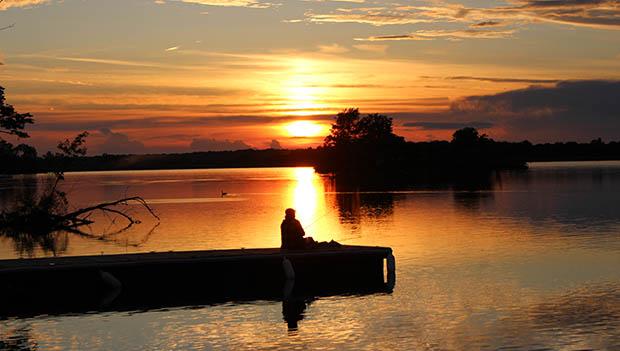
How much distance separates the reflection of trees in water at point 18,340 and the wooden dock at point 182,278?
2846 millimetres

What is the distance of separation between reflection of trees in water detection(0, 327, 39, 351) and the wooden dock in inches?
112

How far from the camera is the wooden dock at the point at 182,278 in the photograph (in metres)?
30.2

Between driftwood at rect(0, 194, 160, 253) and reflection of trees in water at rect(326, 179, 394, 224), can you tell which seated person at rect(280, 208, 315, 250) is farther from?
reflection of trees in water at rect(326, 179, 394, 224)

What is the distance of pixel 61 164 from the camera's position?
62469 mm

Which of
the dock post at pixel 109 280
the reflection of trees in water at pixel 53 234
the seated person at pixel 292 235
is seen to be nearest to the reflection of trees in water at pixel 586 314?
the seated person at pixel 292 235

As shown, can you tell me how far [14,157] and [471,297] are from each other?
3941 centimetres

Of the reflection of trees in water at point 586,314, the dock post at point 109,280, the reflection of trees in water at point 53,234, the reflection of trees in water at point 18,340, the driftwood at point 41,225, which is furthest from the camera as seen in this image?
the driftwood at point 41,225

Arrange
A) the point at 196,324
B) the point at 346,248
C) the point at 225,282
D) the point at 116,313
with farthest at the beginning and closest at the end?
the point at 346,248, the point at 225,282, the point at 116,313, the point at 196,324

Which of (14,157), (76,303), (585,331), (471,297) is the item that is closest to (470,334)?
(585,331)

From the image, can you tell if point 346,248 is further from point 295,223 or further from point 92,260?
point 92,260

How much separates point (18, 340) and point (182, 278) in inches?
329

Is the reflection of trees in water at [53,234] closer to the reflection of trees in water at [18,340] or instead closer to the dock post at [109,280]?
the dock post at [109,280]

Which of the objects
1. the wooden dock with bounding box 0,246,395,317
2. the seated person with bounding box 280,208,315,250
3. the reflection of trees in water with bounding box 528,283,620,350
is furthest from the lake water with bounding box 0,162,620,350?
the seated person with bounding box 280,208,315,250

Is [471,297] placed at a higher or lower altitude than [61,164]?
lower
